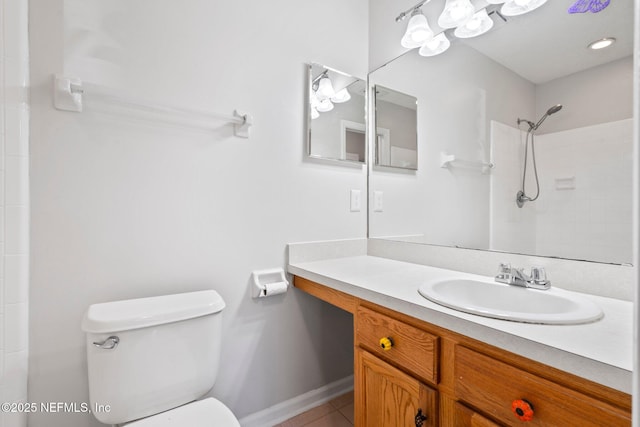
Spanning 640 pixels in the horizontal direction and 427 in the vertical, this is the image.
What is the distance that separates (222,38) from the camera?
127 cm

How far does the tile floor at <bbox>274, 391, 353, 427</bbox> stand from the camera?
4.65ft

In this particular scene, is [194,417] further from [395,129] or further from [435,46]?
[435,46]

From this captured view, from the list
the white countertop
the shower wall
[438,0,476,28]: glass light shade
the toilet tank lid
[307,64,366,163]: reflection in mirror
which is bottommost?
the toilet tank lid

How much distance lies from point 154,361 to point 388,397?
779 mm

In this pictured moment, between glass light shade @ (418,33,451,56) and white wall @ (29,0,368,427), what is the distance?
0.42m

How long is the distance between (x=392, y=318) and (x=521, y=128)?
2.96ft

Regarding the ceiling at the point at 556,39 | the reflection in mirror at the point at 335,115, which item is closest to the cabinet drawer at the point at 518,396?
the ceiling at the point at 556,39

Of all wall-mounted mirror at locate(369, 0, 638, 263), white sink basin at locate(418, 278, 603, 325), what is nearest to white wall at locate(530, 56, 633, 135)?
wall-mounted mirror at locate(369, 0, 638, 263)

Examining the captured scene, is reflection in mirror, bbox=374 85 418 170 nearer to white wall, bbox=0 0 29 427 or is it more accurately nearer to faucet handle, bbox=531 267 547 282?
faucet handle, bbox=531 267 547 282

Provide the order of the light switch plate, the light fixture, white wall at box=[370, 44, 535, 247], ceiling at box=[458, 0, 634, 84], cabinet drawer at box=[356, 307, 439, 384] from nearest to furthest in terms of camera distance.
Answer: cabinet drawer at box=[356, 307, 439, 384] → ceiling at box=[458, 0, 634, 84] → white wall at box=[370, 44, 535, 247] → the light fixture → the light switch plate

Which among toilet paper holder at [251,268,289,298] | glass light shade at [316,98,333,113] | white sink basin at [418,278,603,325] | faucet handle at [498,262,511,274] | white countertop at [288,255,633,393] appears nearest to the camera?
white countertop at [288,255,633,393]

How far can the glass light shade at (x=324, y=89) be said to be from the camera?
5.10 feet

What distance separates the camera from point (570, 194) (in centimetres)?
101

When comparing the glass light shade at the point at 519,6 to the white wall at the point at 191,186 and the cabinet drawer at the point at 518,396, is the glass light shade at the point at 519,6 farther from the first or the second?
the cabinet drawer at the point at 518,396
